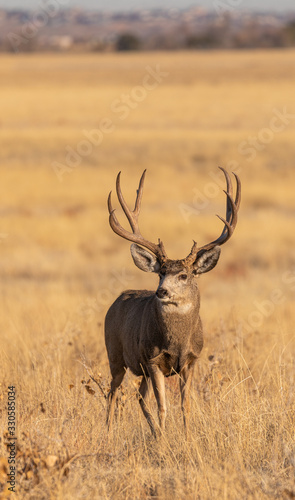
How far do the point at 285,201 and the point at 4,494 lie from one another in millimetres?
20900

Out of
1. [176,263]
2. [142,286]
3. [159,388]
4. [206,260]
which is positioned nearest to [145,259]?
[176,263]

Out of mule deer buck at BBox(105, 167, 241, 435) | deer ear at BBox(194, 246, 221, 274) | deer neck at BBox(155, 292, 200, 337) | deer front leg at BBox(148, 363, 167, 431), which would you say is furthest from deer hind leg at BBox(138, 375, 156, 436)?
deer ear at BBox(194, 246, 221, 274)

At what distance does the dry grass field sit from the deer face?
0.87m

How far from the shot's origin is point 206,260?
19.6ft

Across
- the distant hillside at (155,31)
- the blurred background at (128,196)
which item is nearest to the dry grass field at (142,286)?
the blurred background at (128,196)

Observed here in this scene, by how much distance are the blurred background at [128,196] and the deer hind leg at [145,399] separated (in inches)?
23.9

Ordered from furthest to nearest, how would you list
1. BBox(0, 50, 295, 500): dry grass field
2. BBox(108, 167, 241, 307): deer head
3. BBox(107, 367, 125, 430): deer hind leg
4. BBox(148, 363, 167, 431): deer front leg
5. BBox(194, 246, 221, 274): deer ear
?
BBox(107, 367, 125, 430): deer hind leg → BBox(194, 246, 221, 274): deer ear → BBox(148, 363, 167, 431): deer front leg → BBox(108, 167, 241, 307): deer head → BBox(0, 50, 295, 500): dry grass field

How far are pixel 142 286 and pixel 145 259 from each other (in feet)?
30.6

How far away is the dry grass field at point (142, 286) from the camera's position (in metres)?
5.25

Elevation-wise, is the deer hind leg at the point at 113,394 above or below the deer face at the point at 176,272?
below

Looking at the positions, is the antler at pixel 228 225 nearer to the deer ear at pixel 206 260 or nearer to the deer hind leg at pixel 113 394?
the deer ear at pixel 206 260

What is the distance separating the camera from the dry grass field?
207 inches

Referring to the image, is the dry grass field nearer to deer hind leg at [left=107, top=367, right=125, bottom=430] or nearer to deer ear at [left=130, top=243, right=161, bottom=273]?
deer hind leg at [left=107, top=367, right=125, bottom=430]

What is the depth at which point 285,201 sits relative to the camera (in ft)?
81.3
